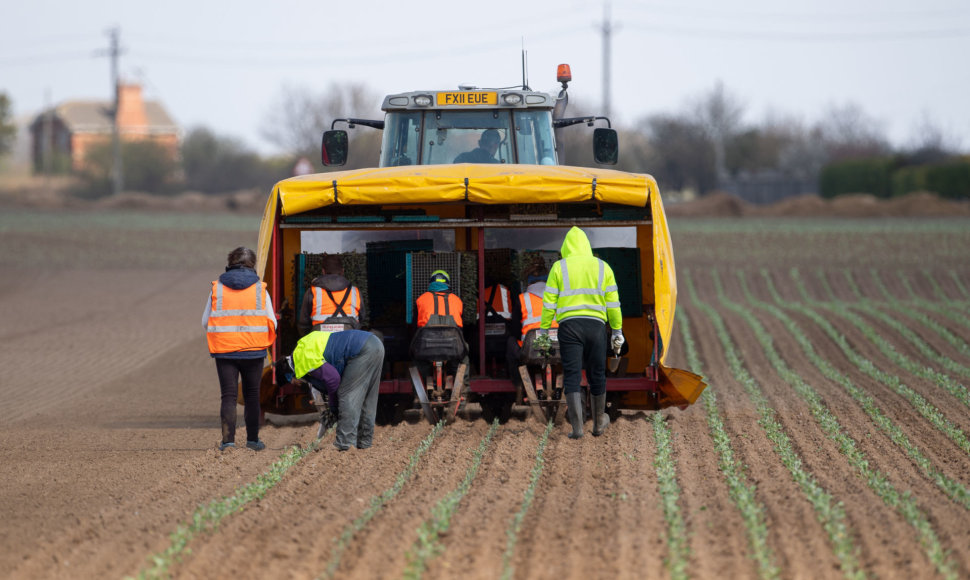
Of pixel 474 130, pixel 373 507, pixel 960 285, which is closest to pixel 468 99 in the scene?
pixel 474 130

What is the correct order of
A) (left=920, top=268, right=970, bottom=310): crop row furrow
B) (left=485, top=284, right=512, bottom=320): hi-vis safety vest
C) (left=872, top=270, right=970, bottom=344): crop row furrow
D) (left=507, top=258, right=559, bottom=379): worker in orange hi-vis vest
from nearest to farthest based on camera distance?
(left=507, top=258, right=559, bottom=379): worker in orange hi-vis vest
(left=485, top=284, right=512, bottom=320): hi-vis safety vest
(left=872, top=270, right=970, bottom=344): crop row furrow
(left=920, top=268, right=970, bottom=310): crop row furrow

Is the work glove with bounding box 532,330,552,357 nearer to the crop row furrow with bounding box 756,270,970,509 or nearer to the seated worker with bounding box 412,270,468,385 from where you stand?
the seated worker with bounding box 412,270,468,385

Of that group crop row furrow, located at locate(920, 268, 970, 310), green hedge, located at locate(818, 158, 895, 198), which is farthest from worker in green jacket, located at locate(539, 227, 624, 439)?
green hedge, located at locate(818, 158, 895, 198)

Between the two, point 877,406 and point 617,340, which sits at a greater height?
point 617,340

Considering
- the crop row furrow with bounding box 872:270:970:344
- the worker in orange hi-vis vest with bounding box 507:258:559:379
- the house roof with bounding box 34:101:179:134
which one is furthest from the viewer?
the house roof with bounding box 34:101:179:134

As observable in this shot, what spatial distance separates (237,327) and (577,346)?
9.52 ft

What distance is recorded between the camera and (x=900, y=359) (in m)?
16.7

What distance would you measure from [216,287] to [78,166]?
2550 inches

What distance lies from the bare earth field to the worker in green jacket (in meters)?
0.53

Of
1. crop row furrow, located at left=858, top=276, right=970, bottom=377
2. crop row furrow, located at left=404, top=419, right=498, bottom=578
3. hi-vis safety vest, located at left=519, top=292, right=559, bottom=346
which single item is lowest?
crop row furrow, located at left=858, top=276, right=970, bottom=377

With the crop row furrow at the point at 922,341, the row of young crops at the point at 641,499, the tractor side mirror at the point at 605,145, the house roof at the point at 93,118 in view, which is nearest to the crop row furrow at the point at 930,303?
the crop row furrow at the point at 922,341

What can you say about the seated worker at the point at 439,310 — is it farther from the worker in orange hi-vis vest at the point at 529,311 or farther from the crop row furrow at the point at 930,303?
the crop row furrow at the point at 930,303

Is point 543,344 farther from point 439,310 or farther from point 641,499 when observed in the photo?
point 641,499

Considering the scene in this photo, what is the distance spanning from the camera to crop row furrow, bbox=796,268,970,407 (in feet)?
43.7
